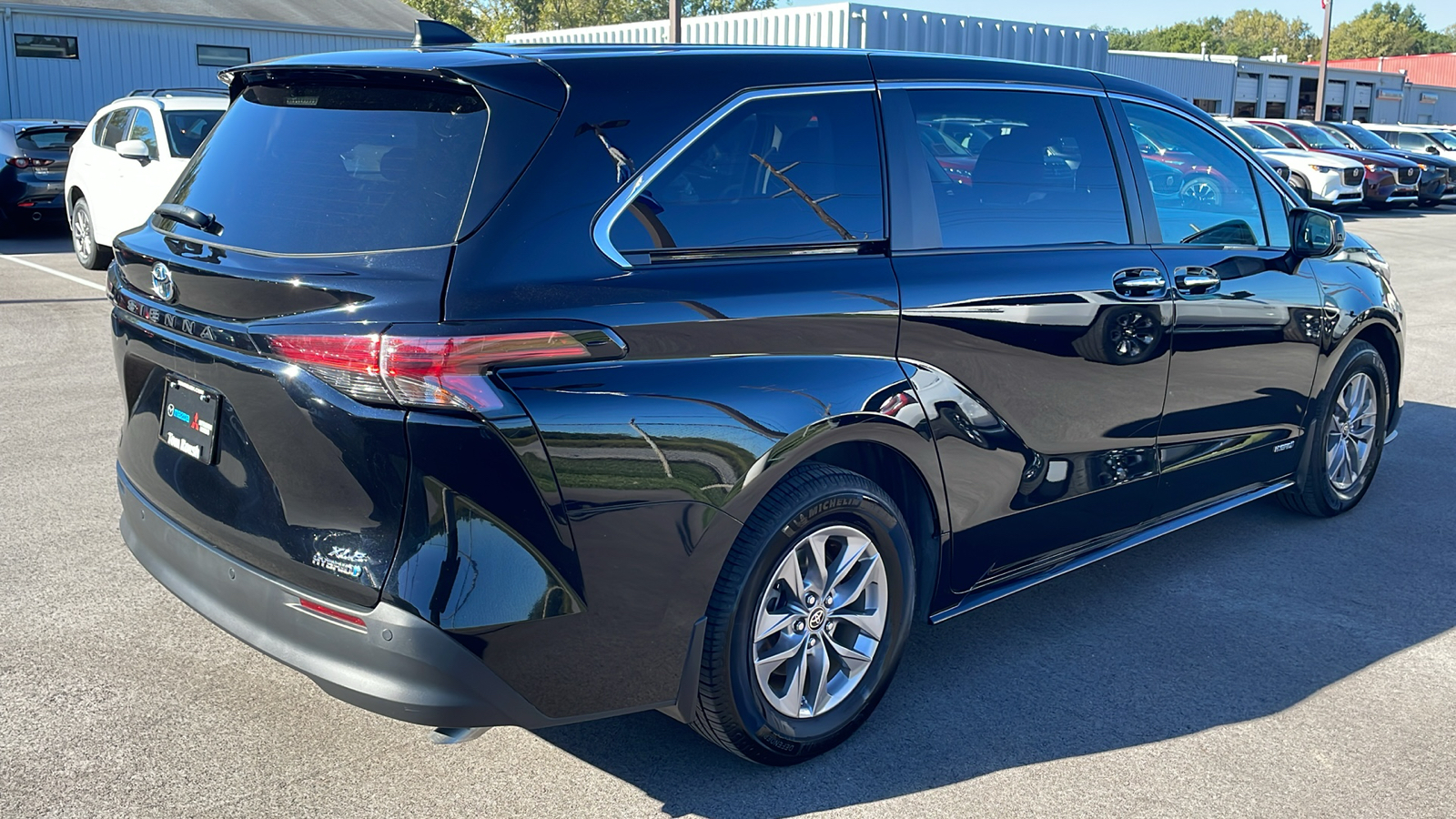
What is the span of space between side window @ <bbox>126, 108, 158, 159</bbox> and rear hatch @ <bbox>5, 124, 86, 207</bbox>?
4.34 metres

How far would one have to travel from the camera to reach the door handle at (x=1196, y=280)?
13.9ft

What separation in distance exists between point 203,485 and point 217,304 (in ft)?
1.50

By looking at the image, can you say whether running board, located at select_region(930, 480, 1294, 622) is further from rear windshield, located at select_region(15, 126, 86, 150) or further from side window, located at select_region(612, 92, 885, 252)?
rear windshield, located at select_region(15, 126, 86, 150)

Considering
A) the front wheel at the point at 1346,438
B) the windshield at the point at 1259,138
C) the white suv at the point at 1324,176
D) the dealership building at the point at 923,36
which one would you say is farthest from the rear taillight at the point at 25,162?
the windshield at the point at 1259,138

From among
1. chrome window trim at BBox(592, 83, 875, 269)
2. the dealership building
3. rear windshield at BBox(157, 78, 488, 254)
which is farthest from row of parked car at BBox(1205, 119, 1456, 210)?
rear windshield at BBox(157, 78, 488, 254)

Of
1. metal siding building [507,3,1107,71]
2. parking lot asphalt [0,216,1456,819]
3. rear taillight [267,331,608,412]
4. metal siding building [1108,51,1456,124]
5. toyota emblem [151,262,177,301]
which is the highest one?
metal siding building [1108,51,1456,124]

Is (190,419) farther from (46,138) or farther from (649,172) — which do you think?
(46,138)

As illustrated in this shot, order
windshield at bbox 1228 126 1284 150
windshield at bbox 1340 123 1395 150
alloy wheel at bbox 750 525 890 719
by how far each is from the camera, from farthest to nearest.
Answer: windshield at bbox 1340 123 1395 150 → windshield at bbox 1228 126 1284 150 → alloy wheel at bbox 750 525 890 719

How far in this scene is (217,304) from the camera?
282 cm

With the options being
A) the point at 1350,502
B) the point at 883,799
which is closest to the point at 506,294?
the point at 883,799

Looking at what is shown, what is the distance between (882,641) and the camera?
3416 millimetres

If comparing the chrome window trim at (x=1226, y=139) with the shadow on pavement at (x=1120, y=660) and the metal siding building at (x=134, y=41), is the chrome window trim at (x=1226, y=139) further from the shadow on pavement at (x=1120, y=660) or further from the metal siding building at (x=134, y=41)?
the metal siding building at (x=134, y=41)

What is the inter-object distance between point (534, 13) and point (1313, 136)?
6329 centimetres

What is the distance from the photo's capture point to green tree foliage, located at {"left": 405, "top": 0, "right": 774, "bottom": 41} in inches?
2872
